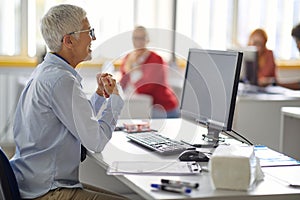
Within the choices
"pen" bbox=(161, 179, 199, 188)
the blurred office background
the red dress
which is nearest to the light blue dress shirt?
"pen" bbox=(161, 179, 199, 188)

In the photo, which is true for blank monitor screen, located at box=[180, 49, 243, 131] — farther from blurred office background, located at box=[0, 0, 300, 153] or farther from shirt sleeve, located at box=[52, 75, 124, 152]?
blurred office background, located at box=[0, 0, 300, 153]

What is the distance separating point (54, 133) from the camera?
101 inches

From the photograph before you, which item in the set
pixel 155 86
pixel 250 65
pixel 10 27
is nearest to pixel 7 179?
pixel 155 86

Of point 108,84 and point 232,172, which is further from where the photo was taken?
point 108,84

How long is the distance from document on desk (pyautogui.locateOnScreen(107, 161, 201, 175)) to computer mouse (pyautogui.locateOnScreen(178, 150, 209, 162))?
7cm

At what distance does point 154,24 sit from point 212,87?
12.0ft

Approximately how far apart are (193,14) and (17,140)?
4.22m

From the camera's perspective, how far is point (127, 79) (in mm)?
5328

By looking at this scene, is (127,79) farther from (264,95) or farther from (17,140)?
(17,140)

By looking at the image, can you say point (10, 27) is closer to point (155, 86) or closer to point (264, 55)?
point (155, 86)

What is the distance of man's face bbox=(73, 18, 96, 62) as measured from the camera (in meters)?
2.69

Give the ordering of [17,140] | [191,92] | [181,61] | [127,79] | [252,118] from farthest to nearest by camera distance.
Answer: [181,61] < [127,79] < [252,118] < [191,92] < [17,140]

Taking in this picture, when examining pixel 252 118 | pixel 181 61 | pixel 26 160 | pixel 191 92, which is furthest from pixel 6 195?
pixel 181 61

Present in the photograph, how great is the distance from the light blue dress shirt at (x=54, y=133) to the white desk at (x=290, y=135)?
1.93 metres
